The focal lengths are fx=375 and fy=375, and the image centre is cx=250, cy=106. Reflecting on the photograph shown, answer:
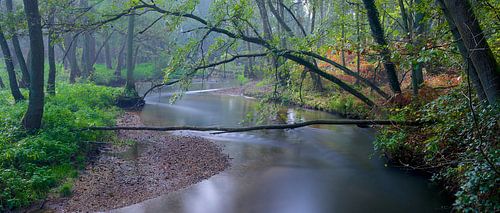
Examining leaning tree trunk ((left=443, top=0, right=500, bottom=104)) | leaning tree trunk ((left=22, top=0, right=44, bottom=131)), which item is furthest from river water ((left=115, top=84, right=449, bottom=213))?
leaning tree trunk ((left=22, top=0, right=44, bottom=131))

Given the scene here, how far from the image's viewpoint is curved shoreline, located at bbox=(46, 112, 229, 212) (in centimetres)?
826

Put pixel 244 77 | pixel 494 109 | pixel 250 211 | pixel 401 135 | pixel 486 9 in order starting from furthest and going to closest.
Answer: pixel 244 77
pixel 401 135
pixel 250 211
pixel 486 9
pixel 494 109

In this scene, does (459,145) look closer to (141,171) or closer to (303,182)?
→ (303,182)

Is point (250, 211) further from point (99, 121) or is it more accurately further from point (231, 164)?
point (99, 121)

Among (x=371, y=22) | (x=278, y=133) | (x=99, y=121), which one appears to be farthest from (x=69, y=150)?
(x=371, y=22)

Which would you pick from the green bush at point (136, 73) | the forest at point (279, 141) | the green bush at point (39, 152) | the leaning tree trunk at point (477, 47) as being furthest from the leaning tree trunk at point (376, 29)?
the green bush at point (136, 73)

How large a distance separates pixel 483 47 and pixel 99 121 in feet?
39.3

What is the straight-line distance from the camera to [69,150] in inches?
391

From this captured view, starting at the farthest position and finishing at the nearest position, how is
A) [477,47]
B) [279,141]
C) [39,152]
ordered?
[279,141], [39,152], [477,47]

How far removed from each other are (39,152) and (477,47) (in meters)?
9.31

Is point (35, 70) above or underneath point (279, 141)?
above

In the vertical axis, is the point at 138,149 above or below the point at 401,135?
below

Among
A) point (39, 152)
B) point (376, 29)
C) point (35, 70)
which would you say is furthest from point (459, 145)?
point (35, 70)

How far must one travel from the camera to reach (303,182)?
966cm
